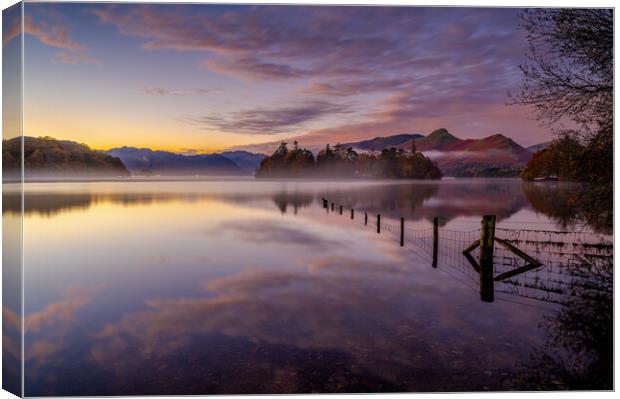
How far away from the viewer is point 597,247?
16.3 metres

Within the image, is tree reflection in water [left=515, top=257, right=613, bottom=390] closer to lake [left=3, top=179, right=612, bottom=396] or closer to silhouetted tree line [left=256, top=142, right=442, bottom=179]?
lake [left=3, top=179, right=612, bottom=396]

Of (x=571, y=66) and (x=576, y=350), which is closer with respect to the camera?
(x=576, y=350)

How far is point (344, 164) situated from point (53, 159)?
1270 inches

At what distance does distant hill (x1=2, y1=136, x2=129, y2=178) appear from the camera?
7695 mm

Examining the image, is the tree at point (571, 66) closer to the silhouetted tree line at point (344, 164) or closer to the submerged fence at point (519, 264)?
the submerged fence at point (519, 264)

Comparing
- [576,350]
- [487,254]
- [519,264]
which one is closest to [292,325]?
[576,350]

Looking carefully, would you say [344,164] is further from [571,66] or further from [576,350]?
A: [576,350]

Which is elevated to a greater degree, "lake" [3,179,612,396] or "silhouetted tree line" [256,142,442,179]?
"silhouetted tree line" [256,142,442,179]

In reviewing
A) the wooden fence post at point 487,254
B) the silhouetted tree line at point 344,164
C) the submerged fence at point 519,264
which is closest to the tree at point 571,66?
the wooden fence post at point 487,254

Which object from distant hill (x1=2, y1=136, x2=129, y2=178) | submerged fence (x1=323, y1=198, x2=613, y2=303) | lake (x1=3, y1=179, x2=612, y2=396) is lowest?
lake (x1=3, y1=179, x2=612, y2=396)

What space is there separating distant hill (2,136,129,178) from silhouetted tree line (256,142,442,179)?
18.3m

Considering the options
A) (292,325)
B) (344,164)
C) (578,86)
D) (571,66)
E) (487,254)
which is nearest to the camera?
(292,325)

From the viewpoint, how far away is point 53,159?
52906 mm

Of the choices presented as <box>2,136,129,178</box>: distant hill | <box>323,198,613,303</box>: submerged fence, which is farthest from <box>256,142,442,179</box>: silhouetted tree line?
<box>323,198,613,303</box>: submerged fence
